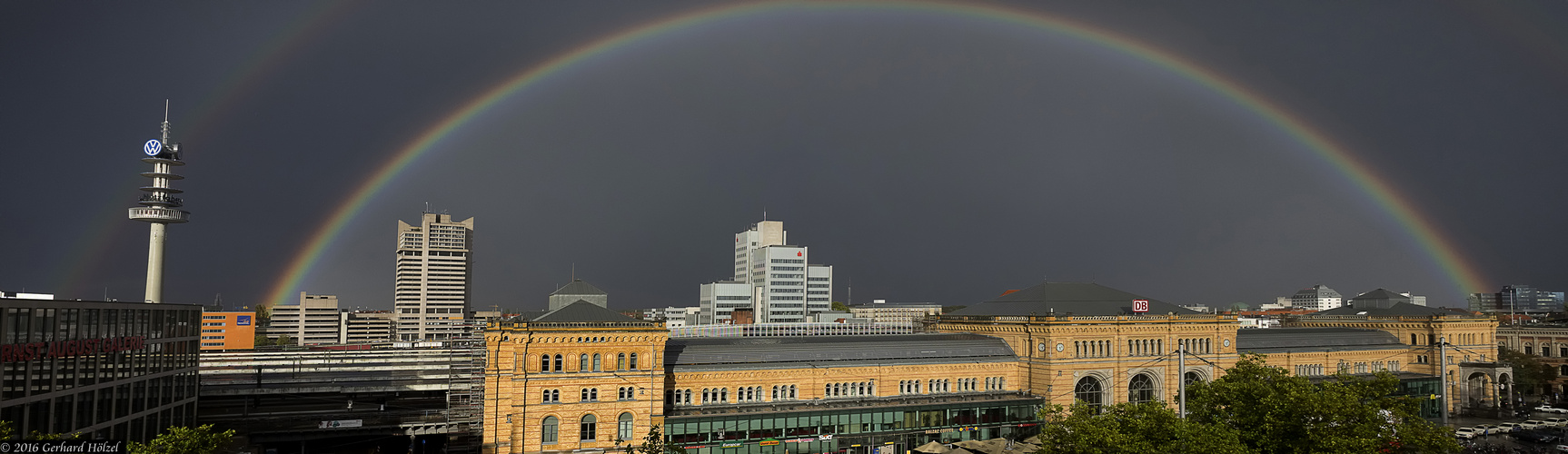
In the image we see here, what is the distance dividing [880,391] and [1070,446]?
108 feet

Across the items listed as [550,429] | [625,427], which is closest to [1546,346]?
[625,427]

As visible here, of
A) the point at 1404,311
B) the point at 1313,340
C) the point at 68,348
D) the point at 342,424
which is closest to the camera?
the point at 68,348

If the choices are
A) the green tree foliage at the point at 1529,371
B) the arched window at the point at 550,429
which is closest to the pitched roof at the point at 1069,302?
the arched window at the point at 550,429

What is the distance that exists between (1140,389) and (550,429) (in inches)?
2481

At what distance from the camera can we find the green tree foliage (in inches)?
5039

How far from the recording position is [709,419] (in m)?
78.9

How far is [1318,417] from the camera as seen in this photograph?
59.9 metres

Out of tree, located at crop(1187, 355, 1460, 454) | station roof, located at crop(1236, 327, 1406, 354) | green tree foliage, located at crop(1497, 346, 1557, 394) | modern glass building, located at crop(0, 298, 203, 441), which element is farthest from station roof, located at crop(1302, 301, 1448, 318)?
modern glass building, located at crop(0, 298, 203, 441)

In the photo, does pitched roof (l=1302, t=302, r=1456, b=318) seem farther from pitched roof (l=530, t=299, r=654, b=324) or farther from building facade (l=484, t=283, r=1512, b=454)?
pitched roof (l=530, t=299, r=654, b=324)

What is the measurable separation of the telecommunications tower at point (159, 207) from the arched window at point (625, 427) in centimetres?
→ 11536

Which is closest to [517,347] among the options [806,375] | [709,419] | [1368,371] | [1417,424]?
[709,419]

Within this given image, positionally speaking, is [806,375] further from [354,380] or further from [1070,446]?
[354,380]

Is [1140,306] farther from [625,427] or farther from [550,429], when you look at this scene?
[550,429]

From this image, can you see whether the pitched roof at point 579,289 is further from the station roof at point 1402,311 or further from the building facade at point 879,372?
the station roof at point 1402,311
